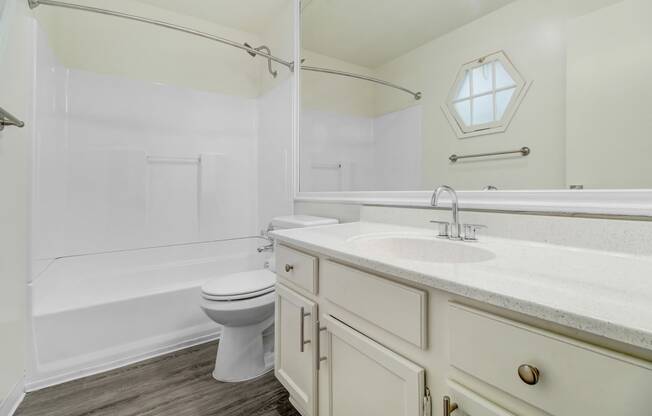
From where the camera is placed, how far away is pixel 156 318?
1740 mm

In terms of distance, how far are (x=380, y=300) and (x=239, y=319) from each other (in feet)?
3.36

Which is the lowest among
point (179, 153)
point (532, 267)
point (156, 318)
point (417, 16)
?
point (156, 318)

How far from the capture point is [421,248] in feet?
3.33

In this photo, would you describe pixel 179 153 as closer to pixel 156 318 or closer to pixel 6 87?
pixel 6 87

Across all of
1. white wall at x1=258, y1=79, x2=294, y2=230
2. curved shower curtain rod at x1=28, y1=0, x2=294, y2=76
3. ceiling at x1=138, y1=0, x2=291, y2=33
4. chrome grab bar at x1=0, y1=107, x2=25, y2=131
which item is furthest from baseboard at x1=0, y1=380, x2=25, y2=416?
ceiling at x1=138, y1=0, x2=291, y2=33

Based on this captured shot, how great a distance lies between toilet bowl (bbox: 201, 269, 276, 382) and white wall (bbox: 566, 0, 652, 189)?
4.59 feet

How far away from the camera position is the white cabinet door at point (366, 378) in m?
0.63

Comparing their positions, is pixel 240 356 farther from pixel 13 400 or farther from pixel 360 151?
pixel 360 151

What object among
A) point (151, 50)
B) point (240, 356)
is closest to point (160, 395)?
point (240, 356)

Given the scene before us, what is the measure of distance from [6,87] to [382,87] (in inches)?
68.2

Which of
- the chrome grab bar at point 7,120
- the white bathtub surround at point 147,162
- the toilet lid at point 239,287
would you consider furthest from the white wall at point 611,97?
the chrome grab bar at point 7,120

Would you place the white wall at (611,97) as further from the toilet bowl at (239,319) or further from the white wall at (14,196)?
the white wall at (14,196)

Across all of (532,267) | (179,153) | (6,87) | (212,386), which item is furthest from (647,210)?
(179,153)

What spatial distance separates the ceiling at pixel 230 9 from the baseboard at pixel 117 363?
2.45 m
